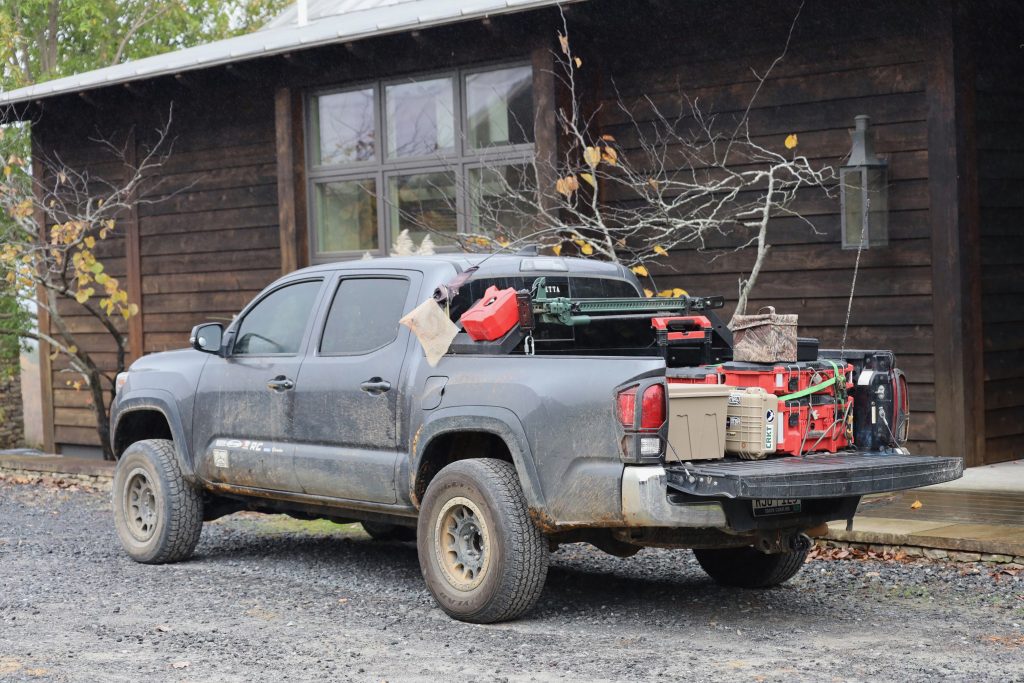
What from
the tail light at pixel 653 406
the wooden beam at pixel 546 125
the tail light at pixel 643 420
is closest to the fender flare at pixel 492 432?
the tail light at pixel 643 420

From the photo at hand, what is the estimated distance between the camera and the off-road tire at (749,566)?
734 centimetres

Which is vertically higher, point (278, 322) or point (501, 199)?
point (501, 199)

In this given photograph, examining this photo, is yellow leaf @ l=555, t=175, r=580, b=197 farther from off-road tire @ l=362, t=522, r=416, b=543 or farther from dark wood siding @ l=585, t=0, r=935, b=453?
off-road tire @ l=362, t=522, r=416, b=543

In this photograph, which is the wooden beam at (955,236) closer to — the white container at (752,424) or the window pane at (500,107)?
the window pane at (500,107)

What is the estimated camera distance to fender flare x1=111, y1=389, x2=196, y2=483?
332 inches

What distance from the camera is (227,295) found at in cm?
1492

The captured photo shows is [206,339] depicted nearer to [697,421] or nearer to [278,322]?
[278,322]

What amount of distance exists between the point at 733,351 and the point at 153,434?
416cm

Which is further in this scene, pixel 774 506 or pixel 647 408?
pixel 774 506

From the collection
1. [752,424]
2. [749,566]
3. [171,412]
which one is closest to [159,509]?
[171,412]

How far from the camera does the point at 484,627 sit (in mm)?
6488

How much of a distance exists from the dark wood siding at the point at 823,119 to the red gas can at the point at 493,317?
4628mm

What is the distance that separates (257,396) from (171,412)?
2.68 feet

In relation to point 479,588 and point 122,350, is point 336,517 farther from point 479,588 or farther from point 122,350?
point 122,350
